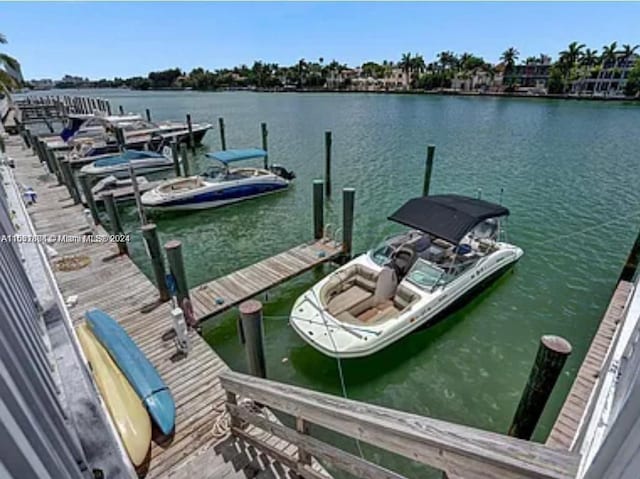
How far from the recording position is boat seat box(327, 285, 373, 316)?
7002mm

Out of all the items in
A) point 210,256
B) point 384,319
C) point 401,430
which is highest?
point 401,430

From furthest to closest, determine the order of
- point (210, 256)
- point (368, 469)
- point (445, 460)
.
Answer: point (210, 256) → point (368, 469) → point (445, 460)

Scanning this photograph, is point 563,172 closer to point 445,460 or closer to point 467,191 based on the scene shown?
point 467,191

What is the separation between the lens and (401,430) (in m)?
1.91

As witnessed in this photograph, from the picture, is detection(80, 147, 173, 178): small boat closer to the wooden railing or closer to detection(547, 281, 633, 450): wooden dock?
the wooden railing

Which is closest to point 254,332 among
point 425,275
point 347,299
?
point 347,299

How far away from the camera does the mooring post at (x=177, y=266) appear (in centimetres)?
657

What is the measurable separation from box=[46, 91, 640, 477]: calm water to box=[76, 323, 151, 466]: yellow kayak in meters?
2.36

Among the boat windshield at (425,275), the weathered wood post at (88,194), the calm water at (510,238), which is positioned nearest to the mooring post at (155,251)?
the calm water at (510,238)

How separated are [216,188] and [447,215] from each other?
369 inches

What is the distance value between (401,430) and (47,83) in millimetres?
207544

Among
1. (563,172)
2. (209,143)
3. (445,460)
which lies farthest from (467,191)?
(209,143)

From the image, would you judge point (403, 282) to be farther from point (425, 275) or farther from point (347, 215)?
point (347, 215)

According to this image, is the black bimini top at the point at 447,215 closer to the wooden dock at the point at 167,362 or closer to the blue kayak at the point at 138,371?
the wooden dock at the point at 167,362
